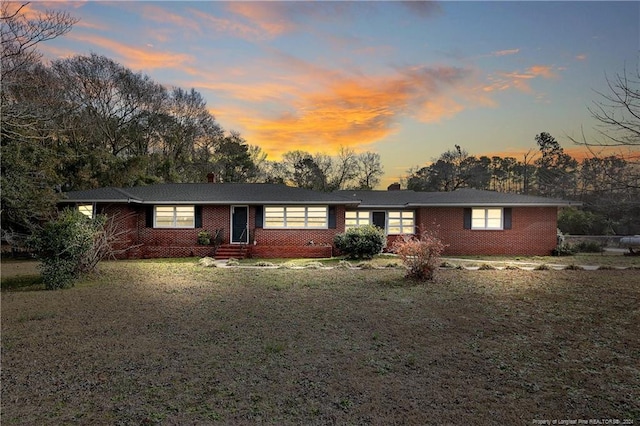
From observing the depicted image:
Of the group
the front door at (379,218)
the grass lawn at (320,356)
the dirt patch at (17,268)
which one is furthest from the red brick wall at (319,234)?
the grass lawn at (320,356)

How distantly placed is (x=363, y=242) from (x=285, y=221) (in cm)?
467

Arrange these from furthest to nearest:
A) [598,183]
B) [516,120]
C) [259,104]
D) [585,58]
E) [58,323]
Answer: [259,104]
[516,120]
[585,58]
[598,183]
[58,323]

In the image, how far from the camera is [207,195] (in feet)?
61.7

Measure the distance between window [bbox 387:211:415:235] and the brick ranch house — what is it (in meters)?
1.14

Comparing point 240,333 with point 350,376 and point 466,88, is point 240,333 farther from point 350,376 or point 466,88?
point 466,88

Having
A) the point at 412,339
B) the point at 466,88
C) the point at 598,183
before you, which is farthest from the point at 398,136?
the point at 412,339

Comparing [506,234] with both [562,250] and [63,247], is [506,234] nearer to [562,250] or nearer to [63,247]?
[562,250]

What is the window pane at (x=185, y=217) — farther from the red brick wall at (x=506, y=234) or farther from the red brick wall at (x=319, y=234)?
the red brick wall at (x=506, y=234)

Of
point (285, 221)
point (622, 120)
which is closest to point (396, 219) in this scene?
point (285, 221)

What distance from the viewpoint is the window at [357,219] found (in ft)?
66.1

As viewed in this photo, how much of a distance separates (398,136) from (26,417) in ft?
70.8

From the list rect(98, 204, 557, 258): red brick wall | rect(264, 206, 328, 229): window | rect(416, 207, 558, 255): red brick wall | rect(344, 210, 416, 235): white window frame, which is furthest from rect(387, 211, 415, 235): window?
rect(264, 206, 328, 229): window

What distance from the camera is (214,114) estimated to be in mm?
38312

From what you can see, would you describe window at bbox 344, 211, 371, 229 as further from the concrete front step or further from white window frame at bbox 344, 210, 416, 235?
the concrete front step
